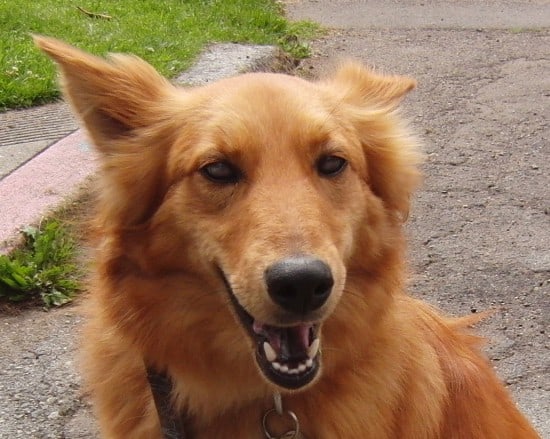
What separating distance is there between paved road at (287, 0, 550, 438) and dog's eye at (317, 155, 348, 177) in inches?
69.6

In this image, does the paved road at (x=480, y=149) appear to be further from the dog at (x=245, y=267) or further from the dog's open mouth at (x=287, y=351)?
the dog's open mouth at (x=287, y=351)

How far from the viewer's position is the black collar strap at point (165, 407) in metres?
3.04

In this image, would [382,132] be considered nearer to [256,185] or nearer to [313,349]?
[256,185]

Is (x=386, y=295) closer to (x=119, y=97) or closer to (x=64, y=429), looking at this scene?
(x=119, y=97)

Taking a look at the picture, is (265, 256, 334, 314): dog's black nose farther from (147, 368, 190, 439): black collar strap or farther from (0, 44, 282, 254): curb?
(0, 44, 282, 254): curb

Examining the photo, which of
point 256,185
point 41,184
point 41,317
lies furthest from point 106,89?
point 41,184

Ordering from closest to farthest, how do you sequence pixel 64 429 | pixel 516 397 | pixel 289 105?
pixel 289 105 → pixel 64 429 → pixel 516 397

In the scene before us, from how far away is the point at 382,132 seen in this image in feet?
11.0

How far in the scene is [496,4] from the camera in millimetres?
11953

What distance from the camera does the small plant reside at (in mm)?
4680

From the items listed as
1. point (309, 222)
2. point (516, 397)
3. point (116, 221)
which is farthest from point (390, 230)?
point (516, 397)

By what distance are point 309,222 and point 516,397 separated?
6.48ft

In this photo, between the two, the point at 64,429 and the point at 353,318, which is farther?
the point at 64,429

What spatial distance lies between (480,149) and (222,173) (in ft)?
14.6
